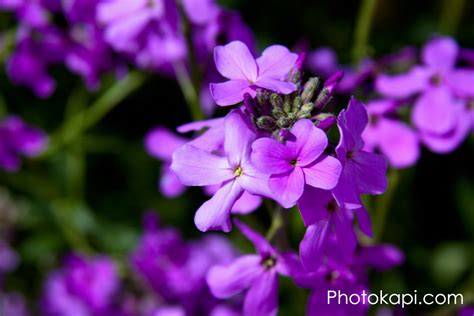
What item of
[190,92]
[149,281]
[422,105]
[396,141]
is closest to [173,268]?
[149,281]

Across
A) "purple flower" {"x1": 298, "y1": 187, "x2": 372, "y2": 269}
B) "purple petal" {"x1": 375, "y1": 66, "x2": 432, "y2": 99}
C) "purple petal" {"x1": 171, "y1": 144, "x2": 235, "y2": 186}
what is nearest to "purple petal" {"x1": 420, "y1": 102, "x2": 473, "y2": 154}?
"purple petal" {"x1": 375, "y1": 66, "x2": 432, "y2": 99}

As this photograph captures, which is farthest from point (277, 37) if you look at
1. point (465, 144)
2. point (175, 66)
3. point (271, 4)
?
point (465, 144)

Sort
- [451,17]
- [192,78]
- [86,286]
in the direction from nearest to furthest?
[192,78], [86,286], [451,17]

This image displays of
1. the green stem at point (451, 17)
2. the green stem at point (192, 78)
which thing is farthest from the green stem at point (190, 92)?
the green stem at point (451, 17)

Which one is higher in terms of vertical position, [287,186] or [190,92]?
[287,186]

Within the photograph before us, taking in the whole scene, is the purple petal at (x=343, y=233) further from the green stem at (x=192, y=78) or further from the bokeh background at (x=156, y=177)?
the bokeh background at (x=156, y=177)

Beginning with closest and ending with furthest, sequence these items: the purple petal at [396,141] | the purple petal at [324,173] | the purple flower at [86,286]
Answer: the purple petal at [324,173]
the purple petal at [396,141]
the purple flower at [86,286]

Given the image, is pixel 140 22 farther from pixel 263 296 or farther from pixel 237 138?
pixel 263 296
